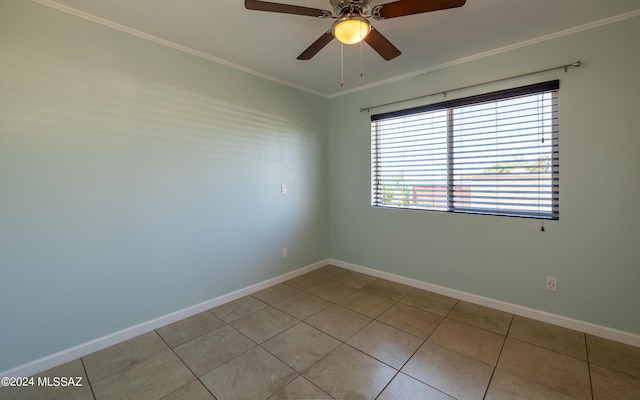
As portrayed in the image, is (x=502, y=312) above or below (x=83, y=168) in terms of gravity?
below

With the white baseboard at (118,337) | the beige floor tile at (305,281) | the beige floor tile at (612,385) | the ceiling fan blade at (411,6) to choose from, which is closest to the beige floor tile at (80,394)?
the white baseboard at (118,337)

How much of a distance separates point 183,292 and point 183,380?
930 millimetres

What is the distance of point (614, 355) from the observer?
1.92 m

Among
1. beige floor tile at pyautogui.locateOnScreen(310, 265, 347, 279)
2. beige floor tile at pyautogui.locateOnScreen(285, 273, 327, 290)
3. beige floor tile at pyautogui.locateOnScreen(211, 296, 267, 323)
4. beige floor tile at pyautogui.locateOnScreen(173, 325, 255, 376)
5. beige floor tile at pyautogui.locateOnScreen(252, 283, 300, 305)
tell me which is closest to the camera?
beige floor tile at pyautogui.locateOnScreen(173, 325, 255, 376)

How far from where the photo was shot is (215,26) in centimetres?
211

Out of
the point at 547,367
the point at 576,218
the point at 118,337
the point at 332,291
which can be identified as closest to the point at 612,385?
the point at 547,367

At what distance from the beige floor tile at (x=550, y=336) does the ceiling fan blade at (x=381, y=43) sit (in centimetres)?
238

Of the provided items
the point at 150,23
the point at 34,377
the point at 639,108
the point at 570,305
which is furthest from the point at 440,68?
the point at 34,377

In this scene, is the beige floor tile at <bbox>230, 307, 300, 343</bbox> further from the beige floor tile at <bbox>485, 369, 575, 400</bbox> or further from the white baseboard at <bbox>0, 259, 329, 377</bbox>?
the beige floor tile at <bbox>485, 369, 575, 400</bbox>

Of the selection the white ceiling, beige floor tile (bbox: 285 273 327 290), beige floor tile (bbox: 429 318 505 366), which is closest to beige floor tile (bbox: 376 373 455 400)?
beige floor tile (bbox: 429 318 505 366)

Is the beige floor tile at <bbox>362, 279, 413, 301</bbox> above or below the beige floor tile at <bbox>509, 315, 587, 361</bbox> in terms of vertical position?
above

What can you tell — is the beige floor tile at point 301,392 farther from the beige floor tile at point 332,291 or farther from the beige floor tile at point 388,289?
the beige floor tile at point 388,289

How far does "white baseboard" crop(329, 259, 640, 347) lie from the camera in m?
2.08

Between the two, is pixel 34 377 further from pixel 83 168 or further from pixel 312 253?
pixel 312 253
